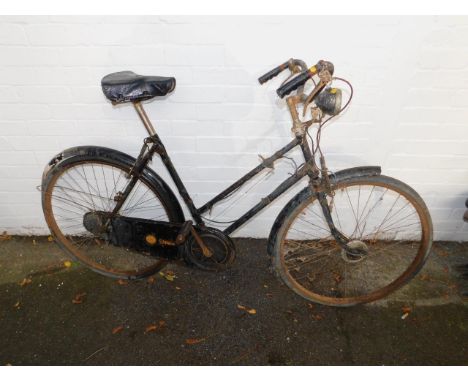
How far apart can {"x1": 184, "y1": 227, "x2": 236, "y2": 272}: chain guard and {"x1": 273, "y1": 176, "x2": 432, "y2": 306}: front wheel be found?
0.40m

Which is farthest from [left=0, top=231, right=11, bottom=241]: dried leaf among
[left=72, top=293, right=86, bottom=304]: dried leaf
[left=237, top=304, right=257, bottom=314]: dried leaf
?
[left=237, top=304, right=257, bottom=314]: dried leaf

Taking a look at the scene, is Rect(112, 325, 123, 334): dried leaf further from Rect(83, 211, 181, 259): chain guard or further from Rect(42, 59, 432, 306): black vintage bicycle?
Rect(83, 211, 181, 259): chain guard

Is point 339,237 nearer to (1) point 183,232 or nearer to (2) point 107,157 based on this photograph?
(1) point 183,232

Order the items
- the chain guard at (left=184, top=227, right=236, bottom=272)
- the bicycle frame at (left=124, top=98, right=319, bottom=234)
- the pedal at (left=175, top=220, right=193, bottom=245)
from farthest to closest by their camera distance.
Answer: the chain guard at (left=184, top=227, right=236, bottom=272)
the pedal at (left=175, top=220, right=193, bottom=245)
the bicycle frame at (left=124, top=98, right=319, bottom=234)

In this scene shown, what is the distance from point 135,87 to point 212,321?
1815 mm

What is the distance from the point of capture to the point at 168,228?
7.80ft

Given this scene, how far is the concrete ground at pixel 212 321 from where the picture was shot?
2.27m

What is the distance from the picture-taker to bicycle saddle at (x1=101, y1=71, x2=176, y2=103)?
1.89 metres

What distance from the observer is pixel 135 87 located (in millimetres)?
1893

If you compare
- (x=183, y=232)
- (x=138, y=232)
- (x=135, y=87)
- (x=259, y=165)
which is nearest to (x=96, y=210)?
(x=138, y=232)

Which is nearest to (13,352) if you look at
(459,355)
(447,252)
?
(459,355)

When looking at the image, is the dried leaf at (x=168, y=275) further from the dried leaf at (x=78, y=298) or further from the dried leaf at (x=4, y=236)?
the dried leaf at (x=4, y=236)

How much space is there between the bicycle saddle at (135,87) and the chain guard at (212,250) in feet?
3.44

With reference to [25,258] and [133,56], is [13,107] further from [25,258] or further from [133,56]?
[25,258]
